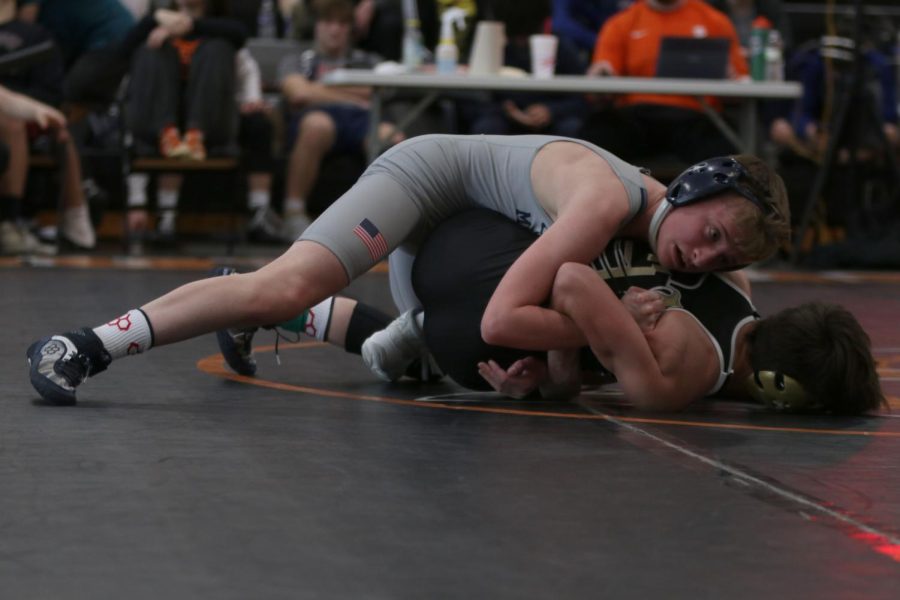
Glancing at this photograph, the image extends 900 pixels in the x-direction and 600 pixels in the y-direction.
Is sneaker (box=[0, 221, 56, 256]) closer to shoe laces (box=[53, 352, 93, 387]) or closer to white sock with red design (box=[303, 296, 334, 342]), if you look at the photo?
white sock with red design (box=[303, 296, 334, 342])

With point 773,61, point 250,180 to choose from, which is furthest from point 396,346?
point 250,180

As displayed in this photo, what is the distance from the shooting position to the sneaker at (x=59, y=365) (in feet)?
10.3

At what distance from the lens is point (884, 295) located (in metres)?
6.71

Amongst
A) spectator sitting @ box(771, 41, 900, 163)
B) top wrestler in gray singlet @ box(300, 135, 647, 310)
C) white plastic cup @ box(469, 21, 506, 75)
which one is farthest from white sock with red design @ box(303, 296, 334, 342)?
spectator sitting @ box(771, 41, 900, 163)

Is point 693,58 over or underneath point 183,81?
over

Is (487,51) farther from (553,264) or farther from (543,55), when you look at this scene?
(553,264)

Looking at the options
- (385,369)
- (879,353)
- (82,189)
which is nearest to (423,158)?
(385,369)

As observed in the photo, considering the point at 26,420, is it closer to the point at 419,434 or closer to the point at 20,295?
the point at 419,434

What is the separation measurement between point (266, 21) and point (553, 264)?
21.0ft

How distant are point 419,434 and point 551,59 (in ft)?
16.1

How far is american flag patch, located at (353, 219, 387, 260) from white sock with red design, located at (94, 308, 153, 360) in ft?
1.59

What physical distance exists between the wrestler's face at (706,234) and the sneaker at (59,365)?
1197 mm

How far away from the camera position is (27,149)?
7523 millimetres

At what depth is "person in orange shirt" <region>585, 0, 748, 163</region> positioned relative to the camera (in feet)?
26.5
